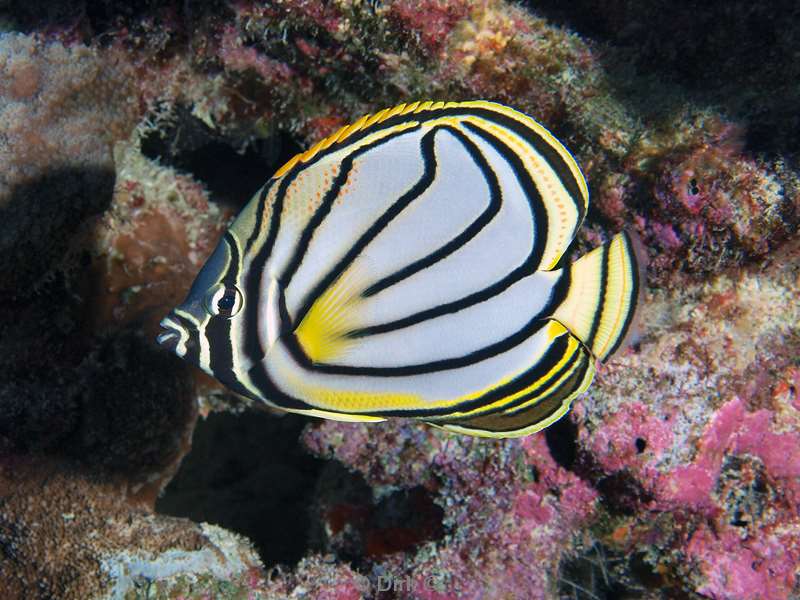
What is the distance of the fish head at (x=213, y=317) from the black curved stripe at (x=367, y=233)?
18 cm

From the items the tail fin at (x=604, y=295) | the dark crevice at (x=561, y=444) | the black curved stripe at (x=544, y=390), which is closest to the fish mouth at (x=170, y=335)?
the black curved stripe at (x=544, y=390)

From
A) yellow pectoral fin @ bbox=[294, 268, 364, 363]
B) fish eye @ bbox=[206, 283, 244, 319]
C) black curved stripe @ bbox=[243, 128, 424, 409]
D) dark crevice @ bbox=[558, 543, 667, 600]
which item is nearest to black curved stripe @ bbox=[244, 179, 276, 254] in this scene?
black curved stripe @ bbox=[243, 128, 424, 409]

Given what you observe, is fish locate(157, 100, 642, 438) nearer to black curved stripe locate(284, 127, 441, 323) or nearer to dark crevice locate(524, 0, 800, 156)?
black curved stripe locate(284, 127, 441, 323)

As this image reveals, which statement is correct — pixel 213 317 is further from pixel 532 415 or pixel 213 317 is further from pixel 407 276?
pixel 532 415

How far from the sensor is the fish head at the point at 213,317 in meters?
1.82

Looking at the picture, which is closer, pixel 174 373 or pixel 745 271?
pixel 745 271

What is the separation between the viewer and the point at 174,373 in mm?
3848

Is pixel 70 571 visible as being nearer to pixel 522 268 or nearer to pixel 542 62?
pixel 522 268

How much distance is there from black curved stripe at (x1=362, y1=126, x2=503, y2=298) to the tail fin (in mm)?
325

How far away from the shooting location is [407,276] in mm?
1839

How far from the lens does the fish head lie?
71.6 inches

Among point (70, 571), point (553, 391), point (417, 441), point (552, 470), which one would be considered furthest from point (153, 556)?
point (553, 391)

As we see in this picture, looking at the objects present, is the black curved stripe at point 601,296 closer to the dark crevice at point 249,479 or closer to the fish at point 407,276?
the fish at point 407,276

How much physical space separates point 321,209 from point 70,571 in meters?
2.57
